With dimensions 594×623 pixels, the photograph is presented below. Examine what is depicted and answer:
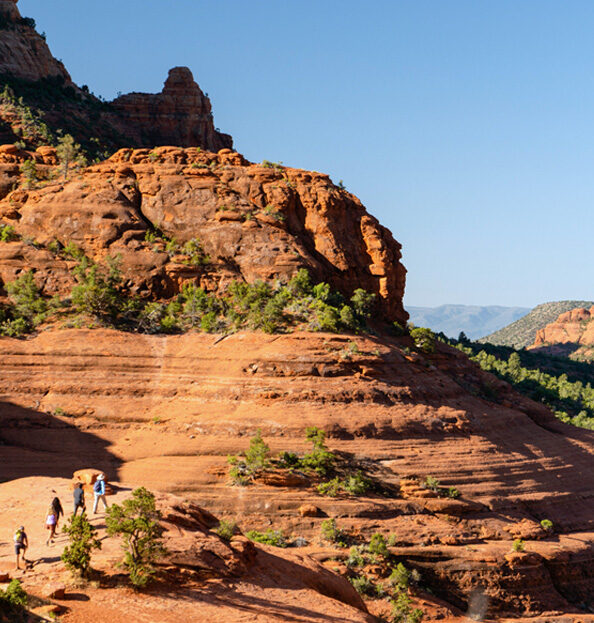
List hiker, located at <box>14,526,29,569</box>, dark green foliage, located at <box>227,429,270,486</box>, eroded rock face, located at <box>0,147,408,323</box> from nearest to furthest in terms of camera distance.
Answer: hiker, located at <box>14,526,29,569</box>, dark green foliage, located at <box>227,429,270,486</box>, eroded rock face, located at <box>0,147,408,323</box>

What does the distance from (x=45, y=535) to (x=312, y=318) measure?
22.2 metres

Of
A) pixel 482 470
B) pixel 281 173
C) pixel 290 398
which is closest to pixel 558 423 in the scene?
pixel 482 470

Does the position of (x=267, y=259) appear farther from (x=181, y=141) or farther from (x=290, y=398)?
(x=181, y=141)

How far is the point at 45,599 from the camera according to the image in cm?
1617

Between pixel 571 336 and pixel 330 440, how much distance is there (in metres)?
121

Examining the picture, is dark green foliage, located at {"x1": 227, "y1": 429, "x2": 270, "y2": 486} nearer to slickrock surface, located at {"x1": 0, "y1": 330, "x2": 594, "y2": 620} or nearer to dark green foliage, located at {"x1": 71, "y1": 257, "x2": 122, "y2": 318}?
slickrock surface, located at {"x1": 0, "y1": 330, "x2": 594, "y2": 620}

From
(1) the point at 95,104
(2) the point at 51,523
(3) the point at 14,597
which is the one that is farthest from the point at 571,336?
(3) the point at 14,597

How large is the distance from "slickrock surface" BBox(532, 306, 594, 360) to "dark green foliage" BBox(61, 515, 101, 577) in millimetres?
123907

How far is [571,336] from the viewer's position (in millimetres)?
143000

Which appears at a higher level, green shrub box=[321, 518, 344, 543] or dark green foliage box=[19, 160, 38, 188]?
dark green foliage box=[19, 160, 38, 188]

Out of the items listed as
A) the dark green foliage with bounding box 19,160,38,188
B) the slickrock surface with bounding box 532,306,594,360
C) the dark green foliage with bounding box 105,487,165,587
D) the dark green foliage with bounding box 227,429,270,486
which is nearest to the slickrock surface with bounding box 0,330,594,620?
the dark green foliage with bounding box 227,429,270,486

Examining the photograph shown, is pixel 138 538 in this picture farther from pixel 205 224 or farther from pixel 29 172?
pixel 29 172

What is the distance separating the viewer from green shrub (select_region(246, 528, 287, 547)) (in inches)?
1123

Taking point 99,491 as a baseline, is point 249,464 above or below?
below
